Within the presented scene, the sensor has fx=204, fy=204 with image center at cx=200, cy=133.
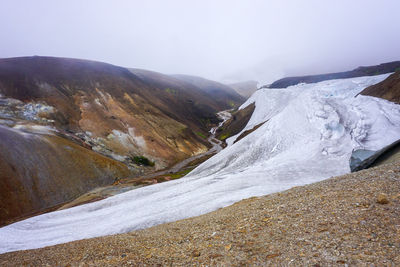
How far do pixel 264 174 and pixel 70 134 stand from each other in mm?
57937

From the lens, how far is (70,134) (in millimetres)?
58312

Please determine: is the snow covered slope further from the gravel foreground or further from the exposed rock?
the exposed rock

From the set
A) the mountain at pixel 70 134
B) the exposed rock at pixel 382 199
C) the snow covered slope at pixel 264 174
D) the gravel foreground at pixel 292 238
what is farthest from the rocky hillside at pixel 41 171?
→ the exposed rock at pixel 382 199

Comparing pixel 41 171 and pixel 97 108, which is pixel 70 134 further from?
pixel 41 171

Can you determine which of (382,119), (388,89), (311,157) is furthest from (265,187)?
(388,89)

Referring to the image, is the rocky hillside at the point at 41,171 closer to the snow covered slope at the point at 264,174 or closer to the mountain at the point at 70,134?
the mountain at the point at 70,134

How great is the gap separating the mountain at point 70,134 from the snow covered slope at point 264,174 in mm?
15978

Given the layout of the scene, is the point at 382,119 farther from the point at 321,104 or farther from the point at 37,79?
the point at 37,79

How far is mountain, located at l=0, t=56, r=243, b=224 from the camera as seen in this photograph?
3694cm

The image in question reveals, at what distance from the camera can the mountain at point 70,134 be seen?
36.9 meters

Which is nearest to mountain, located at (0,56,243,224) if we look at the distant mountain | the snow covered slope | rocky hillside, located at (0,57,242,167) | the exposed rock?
rocky hillside, located at (0,57,242,167)

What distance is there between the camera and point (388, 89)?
3200 centimetres

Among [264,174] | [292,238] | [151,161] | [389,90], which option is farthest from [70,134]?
[389,90]

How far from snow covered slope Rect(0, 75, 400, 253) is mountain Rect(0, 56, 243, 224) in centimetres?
1598
